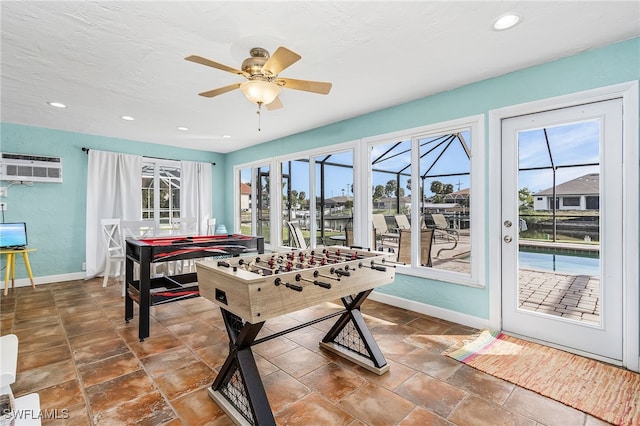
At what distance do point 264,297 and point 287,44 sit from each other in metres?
1.85

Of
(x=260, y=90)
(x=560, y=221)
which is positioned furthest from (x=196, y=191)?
(x=560, y=221)

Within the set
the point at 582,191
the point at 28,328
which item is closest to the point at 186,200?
the point at 28,328

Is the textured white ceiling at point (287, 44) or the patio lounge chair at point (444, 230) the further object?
the patio lounge chair at point (444, 230)

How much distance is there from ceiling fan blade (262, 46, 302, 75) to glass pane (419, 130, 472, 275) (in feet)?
6.72

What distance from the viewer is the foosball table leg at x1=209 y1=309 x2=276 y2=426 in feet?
5.27

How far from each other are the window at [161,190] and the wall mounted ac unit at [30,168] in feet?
4.21

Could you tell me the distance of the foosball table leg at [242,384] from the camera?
5.27ft

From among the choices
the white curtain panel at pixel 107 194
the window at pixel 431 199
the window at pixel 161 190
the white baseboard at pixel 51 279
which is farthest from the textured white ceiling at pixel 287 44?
the white baseboard at pixel 51 279

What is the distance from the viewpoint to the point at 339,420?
1720 mm

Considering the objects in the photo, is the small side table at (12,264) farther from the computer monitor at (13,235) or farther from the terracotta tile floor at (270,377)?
the terracotta tile floor at (270,377)

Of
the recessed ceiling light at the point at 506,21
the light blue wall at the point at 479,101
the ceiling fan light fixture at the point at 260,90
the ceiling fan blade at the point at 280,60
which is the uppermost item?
the recessed ceiling light at the point at 506,21

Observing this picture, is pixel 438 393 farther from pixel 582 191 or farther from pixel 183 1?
pixel 183 1

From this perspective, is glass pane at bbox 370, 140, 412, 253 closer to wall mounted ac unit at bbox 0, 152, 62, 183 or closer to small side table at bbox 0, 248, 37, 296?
small side table at bbox 0, 248, 37, 296

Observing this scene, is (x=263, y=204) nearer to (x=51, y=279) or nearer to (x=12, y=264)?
(x=51, y=279)
